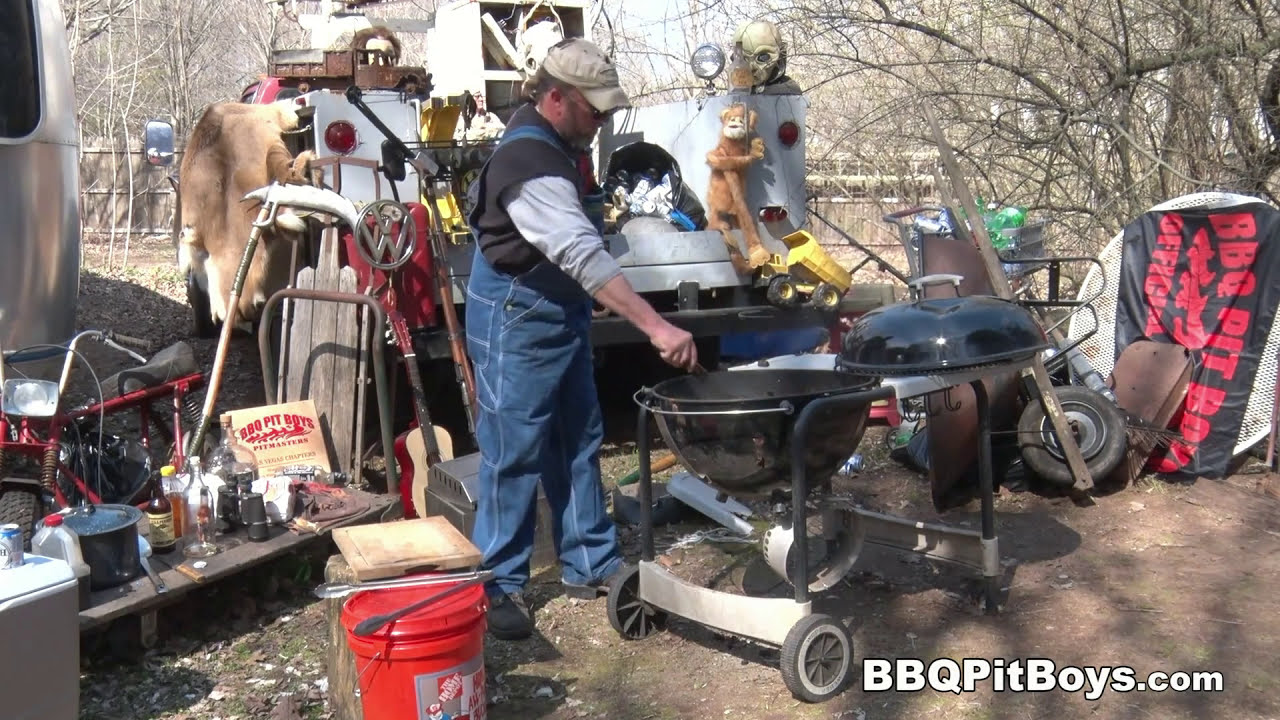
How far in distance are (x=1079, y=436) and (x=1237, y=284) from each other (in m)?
1.13

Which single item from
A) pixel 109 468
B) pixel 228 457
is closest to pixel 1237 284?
pixel 228 457

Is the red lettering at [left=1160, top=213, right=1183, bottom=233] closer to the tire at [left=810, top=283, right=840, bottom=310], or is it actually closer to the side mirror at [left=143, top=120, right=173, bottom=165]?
the tire at [left=810, top=283, right=840, bottom=310]

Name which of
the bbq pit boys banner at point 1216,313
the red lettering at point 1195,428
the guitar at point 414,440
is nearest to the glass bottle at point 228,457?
the guitar at point 414,440

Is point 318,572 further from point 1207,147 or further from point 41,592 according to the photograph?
point 1207,147

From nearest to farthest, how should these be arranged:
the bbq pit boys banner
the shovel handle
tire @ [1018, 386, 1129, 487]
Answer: the shovel handle
tire @ [1018, 386, 1129, 487]
the bbq pit boys banner

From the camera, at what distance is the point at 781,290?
6.34 metres

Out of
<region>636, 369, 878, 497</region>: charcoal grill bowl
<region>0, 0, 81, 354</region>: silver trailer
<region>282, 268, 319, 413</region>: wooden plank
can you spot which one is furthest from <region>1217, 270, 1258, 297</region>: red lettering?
<region>0, 0, 81, 354</region>: silver trailer

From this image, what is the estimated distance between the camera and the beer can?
293 centimetres

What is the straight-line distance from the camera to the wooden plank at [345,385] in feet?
17.9

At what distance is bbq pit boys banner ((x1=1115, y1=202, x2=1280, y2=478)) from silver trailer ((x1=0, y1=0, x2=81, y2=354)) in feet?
17.2

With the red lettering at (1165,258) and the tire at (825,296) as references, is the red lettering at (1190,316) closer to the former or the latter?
the red lettering at (1165,258)

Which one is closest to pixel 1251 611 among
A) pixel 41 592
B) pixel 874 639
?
pixel 874 639

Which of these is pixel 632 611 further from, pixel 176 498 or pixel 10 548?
pixel 10 548

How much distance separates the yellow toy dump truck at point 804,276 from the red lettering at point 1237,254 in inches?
75.3
